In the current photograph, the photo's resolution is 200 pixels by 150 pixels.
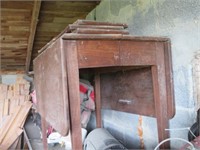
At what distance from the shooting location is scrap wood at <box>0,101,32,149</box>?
150 inches

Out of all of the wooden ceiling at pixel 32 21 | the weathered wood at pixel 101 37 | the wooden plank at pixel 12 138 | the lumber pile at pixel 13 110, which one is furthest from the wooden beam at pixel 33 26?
the weathered wood at pixel 101 37

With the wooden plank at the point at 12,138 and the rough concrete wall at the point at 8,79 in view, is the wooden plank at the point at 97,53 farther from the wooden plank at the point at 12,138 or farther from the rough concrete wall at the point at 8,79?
the rough concrete wall at the point at 8,79

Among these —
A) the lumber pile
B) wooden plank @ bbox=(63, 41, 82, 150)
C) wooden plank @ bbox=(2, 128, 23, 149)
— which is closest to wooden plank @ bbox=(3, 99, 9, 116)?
the lumber pile

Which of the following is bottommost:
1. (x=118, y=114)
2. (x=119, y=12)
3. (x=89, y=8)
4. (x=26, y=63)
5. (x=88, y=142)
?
(x=88, y=142)

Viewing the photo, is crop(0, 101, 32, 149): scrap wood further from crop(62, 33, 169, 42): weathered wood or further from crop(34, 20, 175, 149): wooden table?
crop(62, 33, 169, 42): weathered wood

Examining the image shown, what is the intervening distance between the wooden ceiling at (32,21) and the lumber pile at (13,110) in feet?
2.25

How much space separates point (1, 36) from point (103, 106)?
213cm

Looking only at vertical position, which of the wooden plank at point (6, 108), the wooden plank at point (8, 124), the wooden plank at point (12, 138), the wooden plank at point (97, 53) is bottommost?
the wooden plank at point (12, 138)

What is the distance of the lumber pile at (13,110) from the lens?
3.91m

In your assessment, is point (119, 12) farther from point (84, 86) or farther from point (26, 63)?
point (26, 63)

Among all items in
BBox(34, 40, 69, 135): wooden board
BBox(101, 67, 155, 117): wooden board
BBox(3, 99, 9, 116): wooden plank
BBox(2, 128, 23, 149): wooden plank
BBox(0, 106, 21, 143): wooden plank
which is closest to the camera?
BBox(34, 40, 69, 135): wooden board

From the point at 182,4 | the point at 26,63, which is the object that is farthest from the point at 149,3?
the point at 26,63

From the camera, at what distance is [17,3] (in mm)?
2902

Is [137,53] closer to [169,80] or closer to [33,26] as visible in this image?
[169,80]
